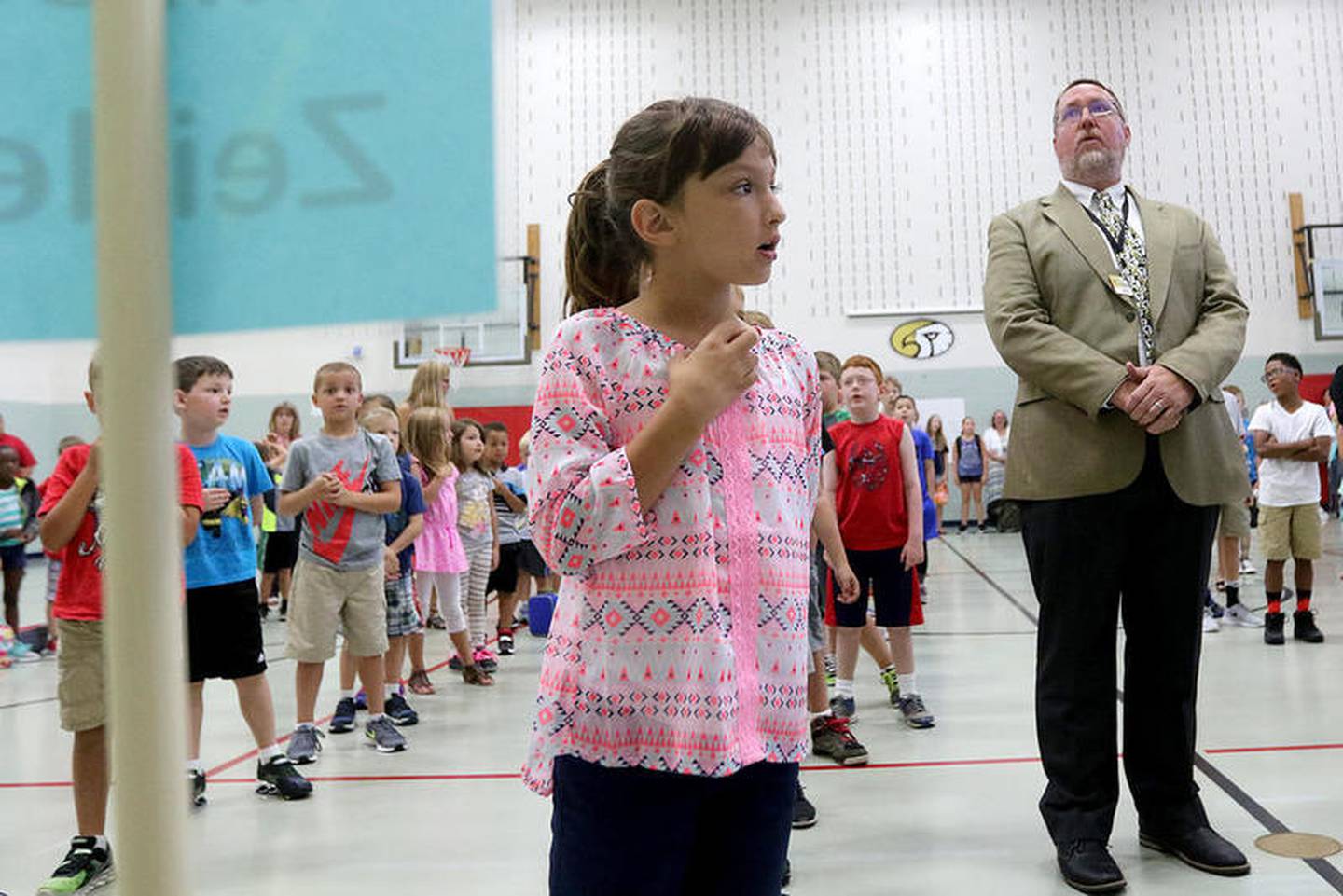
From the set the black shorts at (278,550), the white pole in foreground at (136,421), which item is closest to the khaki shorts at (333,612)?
the white pole in foreground at (136,421)

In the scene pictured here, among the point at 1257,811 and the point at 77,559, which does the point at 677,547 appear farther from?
the point at 1257,811

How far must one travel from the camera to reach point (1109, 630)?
7.77 ft

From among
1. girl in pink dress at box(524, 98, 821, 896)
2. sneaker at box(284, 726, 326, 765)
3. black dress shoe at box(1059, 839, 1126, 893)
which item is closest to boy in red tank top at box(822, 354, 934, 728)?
black dress shoe at box(1059, 839, 1126, 893)

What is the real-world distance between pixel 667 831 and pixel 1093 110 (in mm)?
2032

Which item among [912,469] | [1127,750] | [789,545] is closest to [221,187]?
[789,545]

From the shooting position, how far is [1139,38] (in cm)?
1409

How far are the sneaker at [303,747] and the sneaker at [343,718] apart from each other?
42cm

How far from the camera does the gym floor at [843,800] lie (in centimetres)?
248

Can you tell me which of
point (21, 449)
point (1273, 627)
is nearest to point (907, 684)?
point (1273, 627)

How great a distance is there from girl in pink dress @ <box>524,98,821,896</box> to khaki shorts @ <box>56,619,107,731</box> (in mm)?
1809

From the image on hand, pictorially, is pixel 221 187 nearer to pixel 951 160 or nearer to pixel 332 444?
pixel 332 444

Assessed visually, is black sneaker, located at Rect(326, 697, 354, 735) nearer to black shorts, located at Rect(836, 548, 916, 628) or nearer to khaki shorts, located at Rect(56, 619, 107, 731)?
khaki shorts, located at Rect(56, 619, 107, 731)

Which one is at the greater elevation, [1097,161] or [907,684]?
[1097,161]

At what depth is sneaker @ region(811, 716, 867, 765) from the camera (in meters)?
3.37
